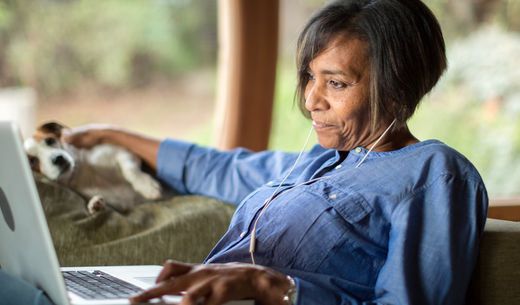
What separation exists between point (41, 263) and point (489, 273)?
2.68 feet

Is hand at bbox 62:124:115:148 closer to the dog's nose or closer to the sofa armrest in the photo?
the dog's nose

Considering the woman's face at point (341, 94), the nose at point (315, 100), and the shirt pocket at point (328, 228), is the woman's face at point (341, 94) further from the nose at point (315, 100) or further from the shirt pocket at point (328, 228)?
the shirt pocket at point (328, 228)

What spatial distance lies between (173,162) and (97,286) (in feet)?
2.42

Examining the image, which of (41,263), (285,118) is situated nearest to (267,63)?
(41,263)

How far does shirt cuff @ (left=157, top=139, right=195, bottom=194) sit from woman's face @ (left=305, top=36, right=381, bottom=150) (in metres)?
0.54

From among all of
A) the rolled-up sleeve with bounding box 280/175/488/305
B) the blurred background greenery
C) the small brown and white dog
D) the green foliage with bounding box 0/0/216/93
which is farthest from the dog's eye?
the green foliage with bounding box 0/0/216/93

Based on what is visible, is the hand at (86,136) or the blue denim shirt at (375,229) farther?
the hand at (86,136)

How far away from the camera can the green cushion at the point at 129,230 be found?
1.83m

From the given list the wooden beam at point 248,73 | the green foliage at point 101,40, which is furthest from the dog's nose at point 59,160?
the green foliage at point 101,40

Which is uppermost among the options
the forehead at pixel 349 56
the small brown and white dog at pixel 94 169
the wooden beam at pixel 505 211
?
the forehead at pixel 349 56

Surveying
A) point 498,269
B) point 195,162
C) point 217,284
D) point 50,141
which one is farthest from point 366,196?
point 50,141

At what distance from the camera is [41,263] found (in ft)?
3.96

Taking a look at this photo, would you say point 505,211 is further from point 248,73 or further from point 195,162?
point 248,73

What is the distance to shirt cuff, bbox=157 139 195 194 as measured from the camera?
2035mm
